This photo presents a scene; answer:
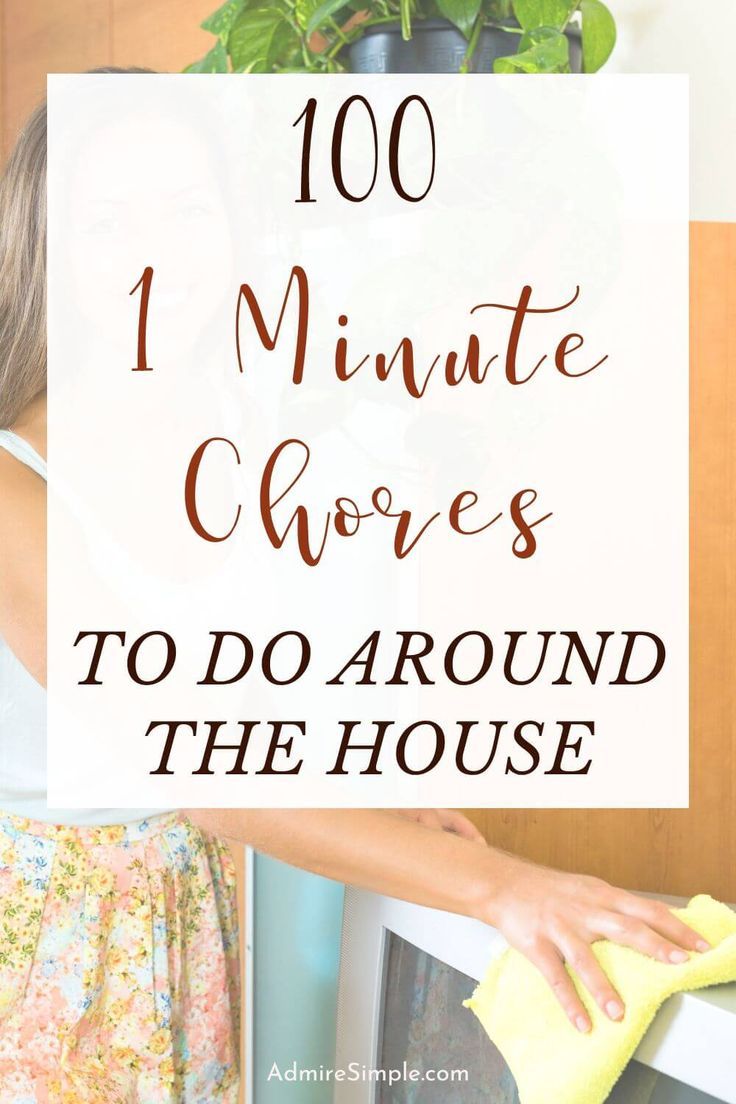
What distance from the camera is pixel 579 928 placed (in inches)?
27.0

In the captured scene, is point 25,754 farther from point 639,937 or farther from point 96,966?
point 639,937

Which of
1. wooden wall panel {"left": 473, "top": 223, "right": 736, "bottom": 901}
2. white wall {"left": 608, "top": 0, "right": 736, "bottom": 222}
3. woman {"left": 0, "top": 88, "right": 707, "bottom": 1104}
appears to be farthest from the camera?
white wall {"left": 608, "top": 0, "right": 736, "bottom": 222}

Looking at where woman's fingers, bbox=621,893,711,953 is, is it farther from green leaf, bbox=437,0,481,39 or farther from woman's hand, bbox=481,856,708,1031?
green leaf, bbox=437,0,481,39

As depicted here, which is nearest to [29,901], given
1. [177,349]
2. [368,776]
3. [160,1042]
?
[160,1042]

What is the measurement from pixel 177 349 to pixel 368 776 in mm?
461

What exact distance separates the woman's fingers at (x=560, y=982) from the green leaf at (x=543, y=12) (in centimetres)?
103

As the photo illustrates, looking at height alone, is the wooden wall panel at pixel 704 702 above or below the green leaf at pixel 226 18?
below

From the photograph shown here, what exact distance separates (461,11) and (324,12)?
16 cm

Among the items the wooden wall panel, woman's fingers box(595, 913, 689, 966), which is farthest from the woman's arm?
the wooden wall panel

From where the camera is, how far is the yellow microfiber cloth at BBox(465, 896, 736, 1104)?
650mm

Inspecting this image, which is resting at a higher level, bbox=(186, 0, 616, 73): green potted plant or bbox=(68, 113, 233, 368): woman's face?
bbox=(186, 0, 616, 73): green potted plant

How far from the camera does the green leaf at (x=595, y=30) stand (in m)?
1.38

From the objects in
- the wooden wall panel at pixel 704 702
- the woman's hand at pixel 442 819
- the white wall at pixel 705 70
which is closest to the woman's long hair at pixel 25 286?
the woman's hand at pixel 442 819

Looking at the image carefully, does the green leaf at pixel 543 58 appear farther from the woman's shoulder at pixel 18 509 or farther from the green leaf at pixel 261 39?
the woman's shoulder at pixel 18 509
